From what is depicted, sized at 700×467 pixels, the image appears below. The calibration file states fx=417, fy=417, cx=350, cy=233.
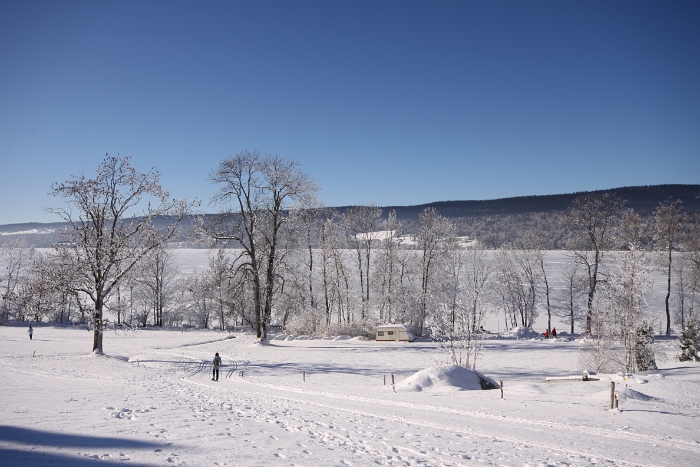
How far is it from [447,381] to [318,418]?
8284 mm

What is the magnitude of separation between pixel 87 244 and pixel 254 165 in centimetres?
1351

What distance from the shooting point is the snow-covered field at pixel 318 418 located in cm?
779

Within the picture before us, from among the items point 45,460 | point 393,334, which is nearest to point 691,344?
point 393,334

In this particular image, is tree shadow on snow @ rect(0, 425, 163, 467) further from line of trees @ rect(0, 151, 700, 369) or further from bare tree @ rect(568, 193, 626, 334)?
bare tree @ rect(568, 193, 626, 334)

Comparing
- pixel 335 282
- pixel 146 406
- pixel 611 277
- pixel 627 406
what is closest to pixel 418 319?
pixel 335 282

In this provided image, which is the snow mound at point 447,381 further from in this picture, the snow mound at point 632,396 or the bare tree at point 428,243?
the bare tree at point 428,243

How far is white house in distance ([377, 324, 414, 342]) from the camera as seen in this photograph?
37.8 m

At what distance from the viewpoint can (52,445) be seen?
7254mm

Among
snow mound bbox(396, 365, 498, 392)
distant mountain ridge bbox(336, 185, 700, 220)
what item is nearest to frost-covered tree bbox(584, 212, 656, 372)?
snow mound bbox(396, 365, 498, 392)

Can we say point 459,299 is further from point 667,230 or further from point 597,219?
point 667,230

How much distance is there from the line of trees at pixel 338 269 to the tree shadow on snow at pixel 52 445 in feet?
52.9

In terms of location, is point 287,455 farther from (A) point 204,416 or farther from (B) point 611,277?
(B) point 611,277

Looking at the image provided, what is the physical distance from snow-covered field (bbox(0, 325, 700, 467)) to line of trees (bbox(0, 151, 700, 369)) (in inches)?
142

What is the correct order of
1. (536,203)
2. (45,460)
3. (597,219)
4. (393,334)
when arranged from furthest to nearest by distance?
(536,203)
(393,334)
(597,219)
(45,460)
